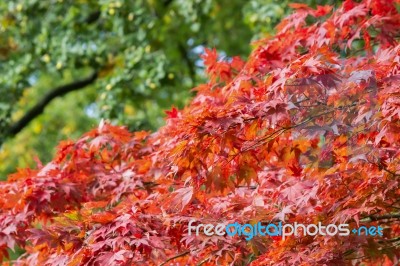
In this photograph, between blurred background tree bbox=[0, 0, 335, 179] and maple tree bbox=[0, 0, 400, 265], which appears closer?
maple tree bbox=[0, 0, 400, 265]

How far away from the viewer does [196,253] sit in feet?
9.38

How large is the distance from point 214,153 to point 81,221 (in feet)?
1.82

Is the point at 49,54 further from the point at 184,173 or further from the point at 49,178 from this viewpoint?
the point at 184,173

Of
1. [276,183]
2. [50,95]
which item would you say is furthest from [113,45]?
[276,183]

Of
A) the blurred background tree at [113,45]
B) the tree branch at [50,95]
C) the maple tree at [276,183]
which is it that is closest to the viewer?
the maple tree at [276,183]

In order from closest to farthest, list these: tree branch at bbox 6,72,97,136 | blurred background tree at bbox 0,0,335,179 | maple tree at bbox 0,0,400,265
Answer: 1. maple tree at bbox 0,0,400,265
2. blurred background tree at bbox 0,0,335,179
3. tree branch at bbox 6,72,97,136

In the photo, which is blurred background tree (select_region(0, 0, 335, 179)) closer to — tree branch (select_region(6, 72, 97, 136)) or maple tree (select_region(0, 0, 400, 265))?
tree branch (select_region(6, 72, 97, 136))

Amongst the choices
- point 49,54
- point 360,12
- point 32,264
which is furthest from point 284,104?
point 49,54

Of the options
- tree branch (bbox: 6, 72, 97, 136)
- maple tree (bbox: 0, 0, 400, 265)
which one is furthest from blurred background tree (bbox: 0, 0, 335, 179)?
maple tree (bbox: 0, 0, 400, 265)

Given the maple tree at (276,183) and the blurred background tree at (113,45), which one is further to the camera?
the blurred background tree at (113,45)

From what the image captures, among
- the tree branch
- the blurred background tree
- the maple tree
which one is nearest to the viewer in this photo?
the maple tree

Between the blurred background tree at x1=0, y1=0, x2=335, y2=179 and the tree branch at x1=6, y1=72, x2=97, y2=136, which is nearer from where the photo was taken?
the blurred background tree at x1=0, y1=0, x2=335, y2=179

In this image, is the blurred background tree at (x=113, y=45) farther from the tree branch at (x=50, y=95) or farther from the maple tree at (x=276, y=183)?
the maple tree at (x=276, y=183)

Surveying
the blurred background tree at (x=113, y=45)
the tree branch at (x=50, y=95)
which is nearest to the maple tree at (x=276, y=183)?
the blurred background tree at (x=113, y=45)
